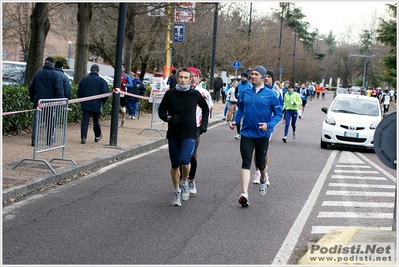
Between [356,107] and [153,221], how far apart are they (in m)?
12.9

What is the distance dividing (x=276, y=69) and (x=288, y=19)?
38369mm

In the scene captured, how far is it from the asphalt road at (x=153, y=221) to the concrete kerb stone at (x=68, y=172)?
208mm

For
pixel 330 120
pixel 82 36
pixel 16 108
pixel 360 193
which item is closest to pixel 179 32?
pixel 82 36

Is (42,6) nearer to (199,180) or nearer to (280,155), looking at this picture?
(280,155)

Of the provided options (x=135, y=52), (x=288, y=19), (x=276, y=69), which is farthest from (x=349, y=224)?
(x=288, y=19)

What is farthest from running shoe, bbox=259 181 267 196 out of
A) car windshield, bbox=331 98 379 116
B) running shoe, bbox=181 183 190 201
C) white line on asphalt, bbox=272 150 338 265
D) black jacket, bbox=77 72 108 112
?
car windshield, bbox=331 98 379 116

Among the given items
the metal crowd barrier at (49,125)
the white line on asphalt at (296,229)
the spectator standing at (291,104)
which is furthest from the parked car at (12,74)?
the white line on asphalt at (296,229)

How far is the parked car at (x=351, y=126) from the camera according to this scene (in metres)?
18.5

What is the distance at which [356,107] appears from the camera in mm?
19953

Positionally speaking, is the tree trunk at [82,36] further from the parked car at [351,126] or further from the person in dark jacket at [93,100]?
the parked car at [351,126]

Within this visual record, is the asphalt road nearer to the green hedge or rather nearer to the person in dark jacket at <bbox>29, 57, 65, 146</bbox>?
the person in dark jacket at <bbox>29, 57, 65, 146</bbox>

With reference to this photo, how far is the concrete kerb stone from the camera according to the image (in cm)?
954

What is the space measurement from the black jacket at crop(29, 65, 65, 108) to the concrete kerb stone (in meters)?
1.82

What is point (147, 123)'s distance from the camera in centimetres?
2348
